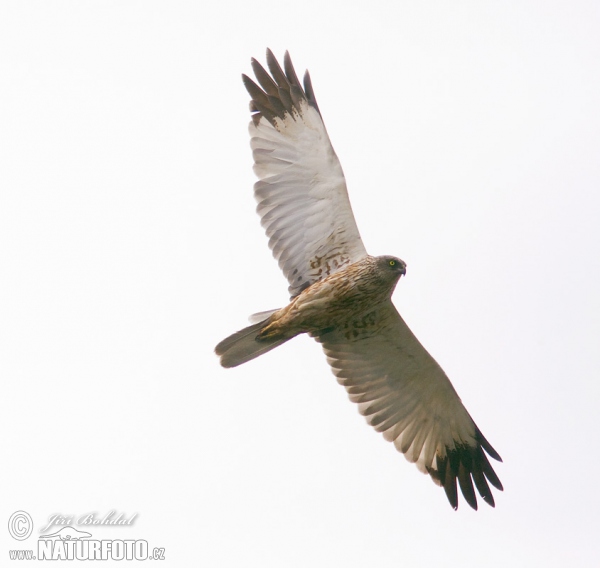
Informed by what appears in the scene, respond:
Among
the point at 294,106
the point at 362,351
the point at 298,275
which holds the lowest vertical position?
the point at 362,351

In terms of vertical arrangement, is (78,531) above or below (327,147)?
below

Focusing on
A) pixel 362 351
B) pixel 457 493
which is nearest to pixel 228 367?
pixel 362 351

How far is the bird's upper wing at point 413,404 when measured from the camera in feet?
38.6

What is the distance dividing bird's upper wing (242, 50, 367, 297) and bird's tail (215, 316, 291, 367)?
1.99 feet

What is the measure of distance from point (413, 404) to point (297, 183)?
3.07 m

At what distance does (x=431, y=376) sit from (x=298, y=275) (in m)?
1.95

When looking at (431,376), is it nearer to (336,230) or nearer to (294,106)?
(336,230)

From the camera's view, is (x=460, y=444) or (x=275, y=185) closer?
(x=275, y=185)

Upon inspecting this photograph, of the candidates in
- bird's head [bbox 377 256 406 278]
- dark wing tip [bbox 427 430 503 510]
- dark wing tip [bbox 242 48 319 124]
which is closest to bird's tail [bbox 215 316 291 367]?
bird's head [bbox 377 256 406 278]

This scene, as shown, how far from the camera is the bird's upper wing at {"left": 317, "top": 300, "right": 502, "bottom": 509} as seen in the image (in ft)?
38.6

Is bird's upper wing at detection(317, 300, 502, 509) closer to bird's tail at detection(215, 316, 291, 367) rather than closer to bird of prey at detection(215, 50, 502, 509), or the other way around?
bird of prey at detection(215, 50, 502, 509)

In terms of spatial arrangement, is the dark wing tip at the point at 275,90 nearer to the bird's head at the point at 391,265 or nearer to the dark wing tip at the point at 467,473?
the bird's head at the point at 391,265

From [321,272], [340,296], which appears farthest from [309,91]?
[340,296]

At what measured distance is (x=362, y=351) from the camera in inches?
468
